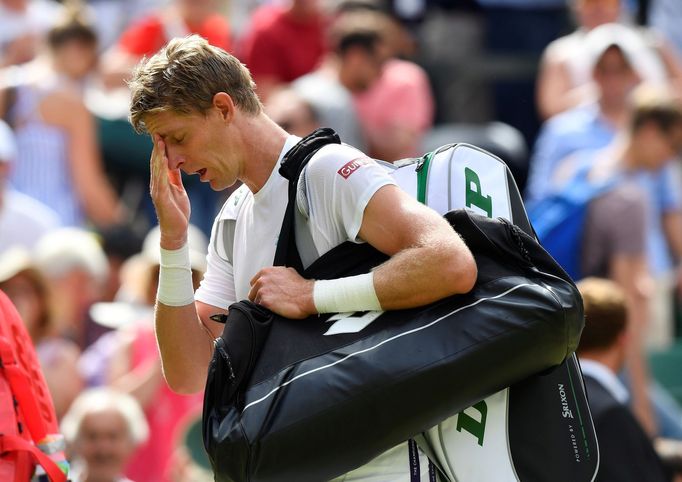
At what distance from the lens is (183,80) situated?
11.1 ft

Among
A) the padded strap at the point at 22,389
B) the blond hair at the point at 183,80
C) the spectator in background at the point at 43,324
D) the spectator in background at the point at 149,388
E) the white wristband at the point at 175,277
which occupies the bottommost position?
the spectator in background at the point at 149,388

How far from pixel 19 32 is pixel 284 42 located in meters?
1.60

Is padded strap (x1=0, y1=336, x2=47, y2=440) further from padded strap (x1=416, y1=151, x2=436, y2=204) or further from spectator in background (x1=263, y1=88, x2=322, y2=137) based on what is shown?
spectator in background (x1=263, y1=88, x2=322, y2=137)

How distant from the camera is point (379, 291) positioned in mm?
3240

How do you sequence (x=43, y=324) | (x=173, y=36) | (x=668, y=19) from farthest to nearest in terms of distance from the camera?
(x=668, y=19) < (x=173, y=36) < (x=43, y=324)

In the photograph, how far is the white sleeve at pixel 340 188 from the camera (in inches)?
130

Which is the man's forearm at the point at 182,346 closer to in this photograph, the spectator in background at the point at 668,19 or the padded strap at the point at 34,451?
the padded strap at the point at 34,451

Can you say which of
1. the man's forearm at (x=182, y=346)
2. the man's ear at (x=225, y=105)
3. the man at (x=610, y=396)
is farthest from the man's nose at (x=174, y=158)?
the man at (x=610, y=396)

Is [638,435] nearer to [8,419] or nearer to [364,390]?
[364,390]

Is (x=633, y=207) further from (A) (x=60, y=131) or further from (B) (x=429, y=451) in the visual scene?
(B) (x=429, y=451)

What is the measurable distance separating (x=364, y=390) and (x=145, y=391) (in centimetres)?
335

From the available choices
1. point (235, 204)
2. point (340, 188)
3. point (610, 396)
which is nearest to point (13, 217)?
point (610, 396)

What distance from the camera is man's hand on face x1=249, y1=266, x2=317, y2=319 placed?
330 centimetres

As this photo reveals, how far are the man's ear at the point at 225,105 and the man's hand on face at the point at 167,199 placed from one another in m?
0.17
